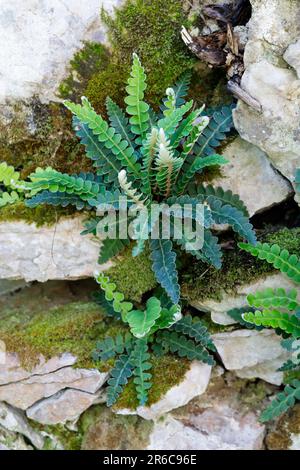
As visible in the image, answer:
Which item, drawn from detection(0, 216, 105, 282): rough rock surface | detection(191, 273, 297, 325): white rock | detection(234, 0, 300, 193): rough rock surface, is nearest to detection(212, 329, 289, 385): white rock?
detection(191, 273, 297, 325): white rock

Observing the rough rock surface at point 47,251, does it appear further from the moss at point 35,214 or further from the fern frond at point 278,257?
the fern frond at point 278,257

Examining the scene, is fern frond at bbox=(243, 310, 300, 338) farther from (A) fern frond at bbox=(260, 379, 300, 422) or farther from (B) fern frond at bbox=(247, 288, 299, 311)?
(A) fern frond at bbox=(260, 379, 300, 422)

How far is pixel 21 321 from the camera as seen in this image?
14.7ft

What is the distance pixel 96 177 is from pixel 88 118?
58 centimetres

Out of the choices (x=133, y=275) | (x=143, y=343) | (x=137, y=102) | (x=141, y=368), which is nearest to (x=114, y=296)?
(x=133, y=275)

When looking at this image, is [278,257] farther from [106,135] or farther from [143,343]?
[106,135]

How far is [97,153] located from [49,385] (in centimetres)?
190

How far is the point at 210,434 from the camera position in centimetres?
445

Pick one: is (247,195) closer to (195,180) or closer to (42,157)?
(195,180)

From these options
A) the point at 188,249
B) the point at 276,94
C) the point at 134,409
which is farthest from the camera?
the point at 134,409

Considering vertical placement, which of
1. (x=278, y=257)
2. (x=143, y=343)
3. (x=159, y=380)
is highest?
(x=278, y=257)
